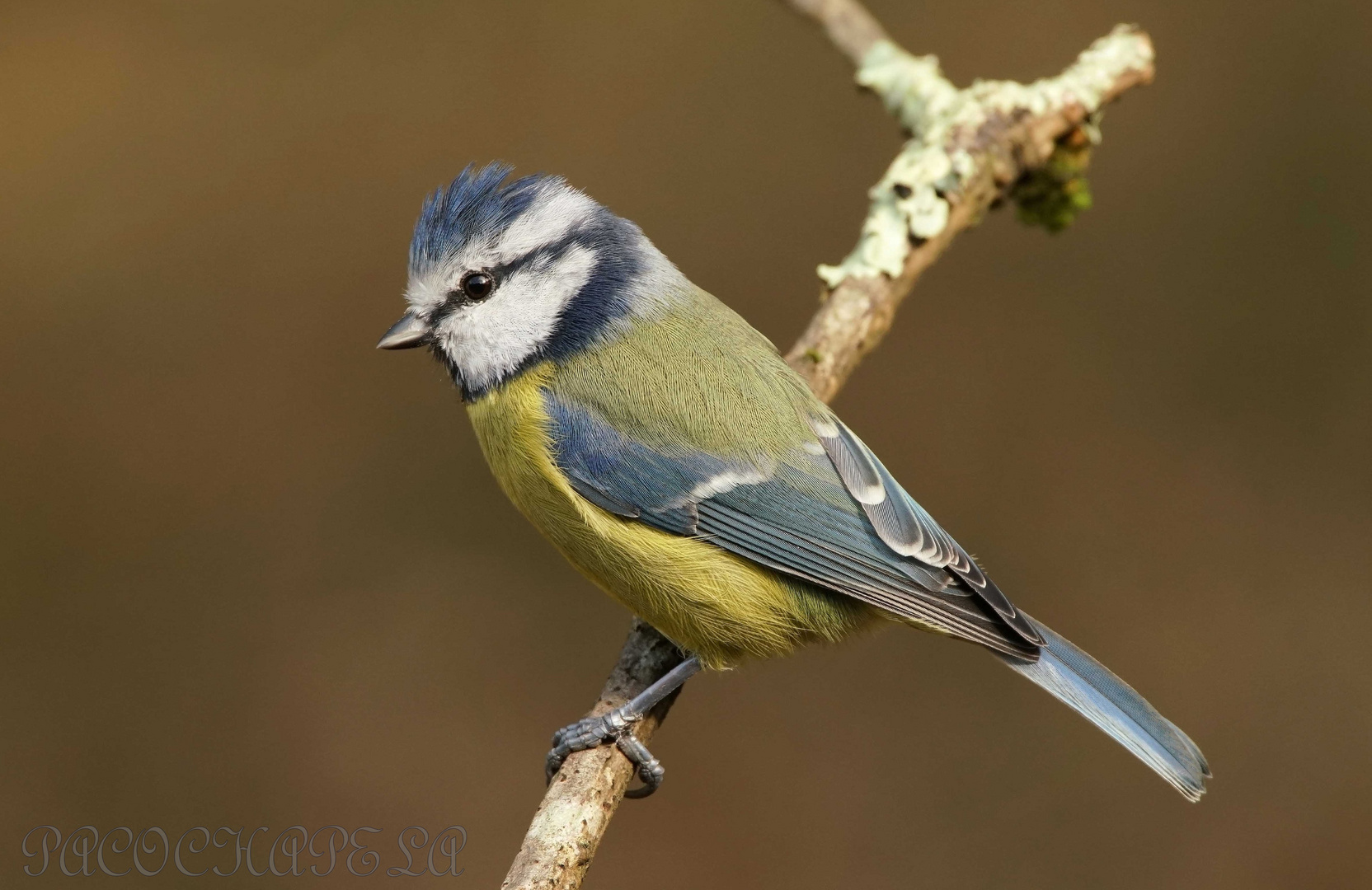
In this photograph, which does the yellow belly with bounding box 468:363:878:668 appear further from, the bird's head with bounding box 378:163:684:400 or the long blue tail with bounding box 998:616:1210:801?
the long blue tail with bounding box 998:616:1210:801

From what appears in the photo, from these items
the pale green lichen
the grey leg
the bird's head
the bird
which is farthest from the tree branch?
the bird's head

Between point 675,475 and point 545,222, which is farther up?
point 545,222

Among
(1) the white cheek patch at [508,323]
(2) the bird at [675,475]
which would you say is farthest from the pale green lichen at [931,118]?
(1) the white cheek patch at [508,323]

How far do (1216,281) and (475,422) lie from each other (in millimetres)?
3224

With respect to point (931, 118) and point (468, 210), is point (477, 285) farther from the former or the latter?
point (931, 118)

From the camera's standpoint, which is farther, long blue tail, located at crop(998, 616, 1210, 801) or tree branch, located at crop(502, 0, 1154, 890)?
tree branch, located at crop(502, 0, 1154, 890)

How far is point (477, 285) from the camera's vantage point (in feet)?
7.23

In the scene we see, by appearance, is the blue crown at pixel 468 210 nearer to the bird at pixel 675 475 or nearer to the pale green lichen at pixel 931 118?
the bird at pixel 675 475

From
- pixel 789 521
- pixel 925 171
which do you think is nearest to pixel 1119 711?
pixel 789 521

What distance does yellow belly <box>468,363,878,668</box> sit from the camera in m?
2.07

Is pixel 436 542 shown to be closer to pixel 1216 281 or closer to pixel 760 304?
pixel 760 304

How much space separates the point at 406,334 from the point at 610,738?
0.86m

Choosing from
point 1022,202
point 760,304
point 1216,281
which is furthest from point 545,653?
point 1216,281

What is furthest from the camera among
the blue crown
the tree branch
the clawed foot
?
the tree branch
